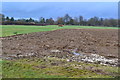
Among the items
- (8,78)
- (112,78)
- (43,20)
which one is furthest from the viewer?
(43,20)

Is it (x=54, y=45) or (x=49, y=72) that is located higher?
(x=54, y=45)

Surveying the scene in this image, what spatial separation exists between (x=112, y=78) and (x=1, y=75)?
2832 millimetres

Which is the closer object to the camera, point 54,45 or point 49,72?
point 49,72

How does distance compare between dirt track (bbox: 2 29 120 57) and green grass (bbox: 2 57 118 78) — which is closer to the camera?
green grass (bbox: 2 57 118 78)

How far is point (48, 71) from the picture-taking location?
5617mm

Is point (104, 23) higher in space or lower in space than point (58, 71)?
higher

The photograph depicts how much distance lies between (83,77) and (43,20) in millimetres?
67101

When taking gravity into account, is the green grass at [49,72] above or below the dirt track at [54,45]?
below

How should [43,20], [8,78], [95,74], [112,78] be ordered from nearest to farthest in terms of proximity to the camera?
1. [8,78]
2. [112,78]
3. [95,74]
4. [43,20]

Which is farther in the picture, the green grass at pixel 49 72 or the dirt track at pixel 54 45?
the dirt track at pixel 54 45

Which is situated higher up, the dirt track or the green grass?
the dirt track

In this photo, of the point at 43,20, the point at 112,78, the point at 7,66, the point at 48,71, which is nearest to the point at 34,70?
the point at 48,71

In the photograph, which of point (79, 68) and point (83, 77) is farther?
point (79, 68)

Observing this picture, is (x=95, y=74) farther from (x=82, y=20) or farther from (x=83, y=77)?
(x=82, y=20)
